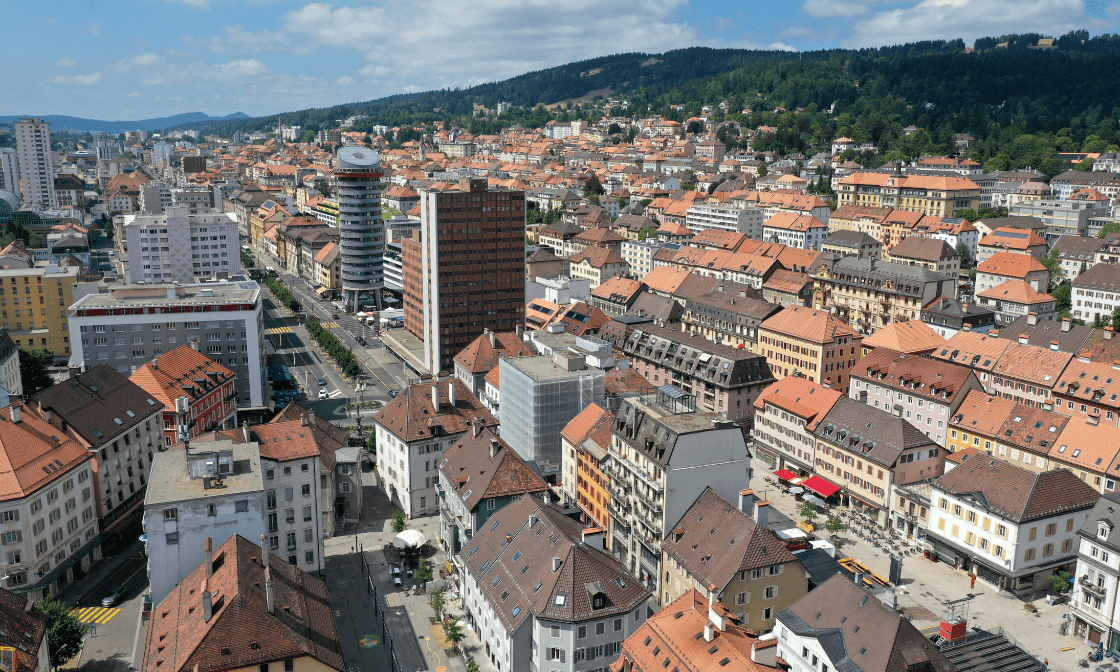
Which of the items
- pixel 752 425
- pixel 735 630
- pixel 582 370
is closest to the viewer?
pixel 735 630

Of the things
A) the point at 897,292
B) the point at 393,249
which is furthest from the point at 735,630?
the point at 393,249

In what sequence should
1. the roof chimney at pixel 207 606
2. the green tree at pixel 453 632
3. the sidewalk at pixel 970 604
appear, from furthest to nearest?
1. the sidewalk at pixel 970 604
2. the green tree at pixel 453 632
3. the roof chimney at pixel 207 606

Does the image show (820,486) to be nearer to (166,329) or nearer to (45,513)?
(45,513)

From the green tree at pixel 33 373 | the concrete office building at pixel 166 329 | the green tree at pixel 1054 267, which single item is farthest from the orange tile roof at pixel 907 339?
the green tree at pixel 33 373

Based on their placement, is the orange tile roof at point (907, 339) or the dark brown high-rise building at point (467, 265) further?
the dark brown high-rise building at point (467, 265)

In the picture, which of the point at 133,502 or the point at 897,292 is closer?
the point at 133,502

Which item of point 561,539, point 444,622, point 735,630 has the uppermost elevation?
point 561,539

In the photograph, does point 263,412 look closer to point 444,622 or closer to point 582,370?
point 582,370

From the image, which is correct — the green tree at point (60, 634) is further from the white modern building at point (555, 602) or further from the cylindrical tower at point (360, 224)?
the cylindrical tower at point (360, 224)
